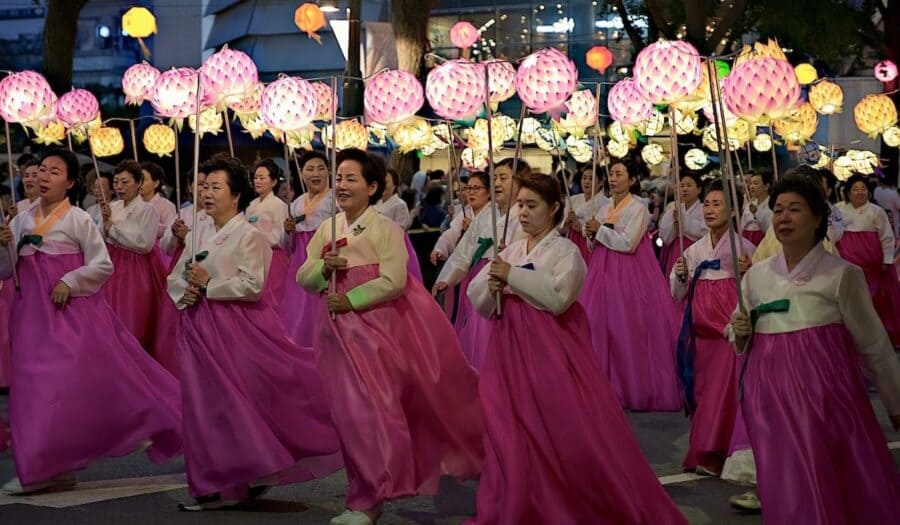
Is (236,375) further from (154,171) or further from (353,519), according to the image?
(154,171)

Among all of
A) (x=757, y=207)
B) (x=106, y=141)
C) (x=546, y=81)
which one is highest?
(x=546, y=81)

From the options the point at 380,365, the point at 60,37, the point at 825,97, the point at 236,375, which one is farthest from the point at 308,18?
the point at 380,365

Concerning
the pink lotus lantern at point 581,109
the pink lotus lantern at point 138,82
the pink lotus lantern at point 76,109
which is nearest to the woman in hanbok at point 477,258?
the pink lotus lantern at point 581,109

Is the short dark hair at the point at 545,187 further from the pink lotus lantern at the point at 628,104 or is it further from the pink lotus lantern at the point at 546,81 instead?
the pink lotus lantern at the point at 628,104

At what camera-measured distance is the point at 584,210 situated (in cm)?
1180

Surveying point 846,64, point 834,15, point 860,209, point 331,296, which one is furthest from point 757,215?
point 846,64

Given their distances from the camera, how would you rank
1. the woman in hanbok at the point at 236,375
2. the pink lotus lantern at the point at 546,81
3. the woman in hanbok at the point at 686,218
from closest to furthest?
the woman in hanbok at the point at 236,375, the pink lotus lantern at the point at 546,81, the woman in hanbok at the point at 686,218

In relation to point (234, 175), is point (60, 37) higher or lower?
higher

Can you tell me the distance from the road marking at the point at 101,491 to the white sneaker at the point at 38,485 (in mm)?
40

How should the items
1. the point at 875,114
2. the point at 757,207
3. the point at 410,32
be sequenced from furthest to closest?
1. the point at 410,32
2. the point at 875,114
3. the point at 757,207

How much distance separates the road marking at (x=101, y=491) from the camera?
7.06 m

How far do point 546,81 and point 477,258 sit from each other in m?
1.34

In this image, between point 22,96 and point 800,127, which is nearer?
point 22,96

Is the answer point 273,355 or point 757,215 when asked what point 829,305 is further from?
point 757,215
